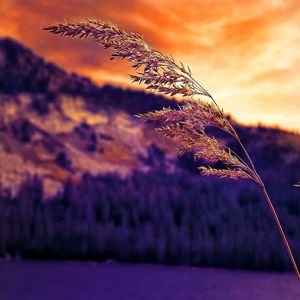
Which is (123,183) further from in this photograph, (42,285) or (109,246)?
(42,285)

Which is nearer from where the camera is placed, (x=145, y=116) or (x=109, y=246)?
(x=145, y=116)

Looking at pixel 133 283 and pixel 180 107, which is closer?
pixel 180 107

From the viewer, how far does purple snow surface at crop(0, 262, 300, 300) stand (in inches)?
200

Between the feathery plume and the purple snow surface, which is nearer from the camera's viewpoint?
the feathery plume

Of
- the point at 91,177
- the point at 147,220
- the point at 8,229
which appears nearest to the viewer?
the point at 8,229

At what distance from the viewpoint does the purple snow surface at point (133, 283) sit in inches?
200

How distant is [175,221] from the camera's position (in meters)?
7.30

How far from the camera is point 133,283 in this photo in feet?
18.2

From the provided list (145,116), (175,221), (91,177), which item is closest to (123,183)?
(91,177)

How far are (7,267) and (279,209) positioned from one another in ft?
13.1

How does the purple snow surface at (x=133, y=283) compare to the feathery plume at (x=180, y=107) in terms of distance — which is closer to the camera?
the feathery plume at (x=180, y=107)

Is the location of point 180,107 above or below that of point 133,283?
above

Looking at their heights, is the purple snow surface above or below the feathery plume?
below

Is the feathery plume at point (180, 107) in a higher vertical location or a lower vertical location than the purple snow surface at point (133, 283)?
higher
